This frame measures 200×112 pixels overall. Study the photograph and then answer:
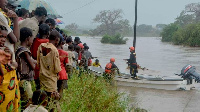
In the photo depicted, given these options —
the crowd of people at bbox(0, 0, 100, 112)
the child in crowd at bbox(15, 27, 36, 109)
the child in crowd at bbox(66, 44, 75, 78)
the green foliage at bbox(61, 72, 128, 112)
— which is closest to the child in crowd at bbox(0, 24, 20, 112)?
the crowd of people at bbox(0, 0, 100, 112)

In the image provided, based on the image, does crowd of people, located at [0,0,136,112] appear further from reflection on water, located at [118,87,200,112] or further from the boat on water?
the boat on water

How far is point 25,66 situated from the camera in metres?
3.48

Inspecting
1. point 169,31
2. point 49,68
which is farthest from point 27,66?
point 169,31

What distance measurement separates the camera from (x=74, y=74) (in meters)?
6.54

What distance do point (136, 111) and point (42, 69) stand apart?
2618mm

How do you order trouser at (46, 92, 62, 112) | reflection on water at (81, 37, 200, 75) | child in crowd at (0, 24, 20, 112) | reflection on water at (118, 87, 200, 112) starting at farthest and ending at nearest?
reflection on water at (81, 37, 200, 75) < reflection on water at (118, 87, 200, 112) < trouser at (46, 92, 62, 112) < child in crowd at (0, 24, 20, 112)

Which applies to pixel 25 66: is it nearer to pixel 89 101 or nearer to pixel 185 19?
pixel 89 101

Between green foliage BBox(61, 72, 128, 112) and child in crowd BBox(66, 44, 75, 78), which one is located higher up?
child in crowd BBox(66, 44, 75, 78)

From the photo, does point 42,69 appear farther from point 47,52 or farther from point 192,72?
point 192,72

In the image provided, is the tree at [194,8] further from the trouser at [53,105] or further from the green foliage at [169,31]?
the trouser at [53,105]

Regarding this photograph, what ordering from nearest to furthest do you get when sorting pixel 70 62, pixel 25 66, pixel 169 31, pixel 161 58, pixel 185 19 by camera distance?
1. pixel 25 66
2. pixel 70 62
3. pixel 161 58
4. pixel 169 31
5. pixel 185 19

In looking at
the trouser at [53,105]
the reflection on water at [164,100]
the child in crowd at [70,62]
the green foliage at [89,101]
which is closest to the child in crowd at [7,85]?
the trouser at [53,105]

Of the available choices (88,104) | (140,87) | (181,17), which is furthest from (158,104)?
(181,17)

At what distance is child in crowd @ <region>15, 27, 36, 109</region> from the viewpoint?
340 centimetres
